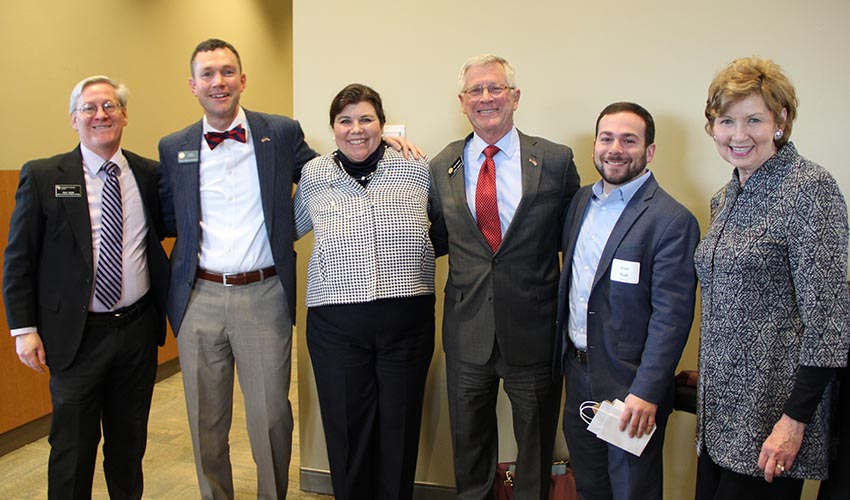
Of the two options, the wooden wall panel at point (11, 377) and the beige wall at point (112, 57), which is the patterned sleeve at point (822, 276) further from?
the beige wall at point (112, 57)

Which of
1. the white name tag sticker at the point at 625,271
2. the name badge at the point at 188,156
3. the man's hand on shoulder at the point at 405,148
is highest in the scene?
the man's hand on shoulder at the point at 405,148

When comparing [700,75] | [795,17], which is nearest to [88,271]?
[700,75]

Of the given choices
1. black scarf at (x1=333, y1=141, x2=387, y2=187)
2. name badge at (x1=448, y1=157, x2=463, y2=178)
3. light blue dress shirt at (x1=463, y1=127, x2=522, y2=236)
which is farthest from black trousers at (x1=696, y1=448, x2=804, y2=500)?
black scarf at (x1=333, y1=141, x2=387, y2=187)

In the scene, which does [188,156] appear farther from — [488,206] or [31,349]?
[488,206]

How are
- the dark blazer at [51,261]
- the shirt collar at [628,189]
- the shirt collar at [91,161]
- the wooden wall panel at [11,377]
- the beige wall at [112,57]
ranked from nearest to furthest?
the shirt collar at [628,189] → the dark blazer at [51,261] → the shirt collar at [91,161] → the wooden wall panel at [11,377] → the beige wall at [112,57]

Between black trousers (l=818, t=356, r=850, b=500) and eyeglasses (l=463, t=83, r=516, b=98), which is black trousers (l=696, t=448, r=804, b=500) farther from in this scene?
eyeglasses (l=463, t=83, r=516, b=98)

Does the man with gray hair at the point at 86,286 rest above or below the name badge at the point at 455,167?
below

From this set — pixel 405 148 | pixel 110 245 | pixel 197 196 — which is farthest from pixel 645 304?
pixel 110 245

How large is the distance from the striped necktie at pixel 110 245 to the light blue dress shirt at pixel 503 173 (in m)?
1.43

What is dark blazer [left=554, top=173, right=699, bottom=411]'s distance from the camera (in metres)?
1.73

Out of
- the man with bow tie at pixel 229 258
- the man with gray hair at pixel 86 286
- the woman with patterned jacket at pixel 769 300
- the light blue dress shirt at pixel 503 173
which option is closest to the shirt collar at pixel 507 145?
the light blue dress shirt at pixel 503 173

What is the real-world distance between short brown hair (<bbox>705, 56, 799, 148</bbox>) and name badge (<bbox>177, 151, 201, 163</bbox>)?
1.96m

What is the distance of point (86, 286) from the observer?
2.25 m

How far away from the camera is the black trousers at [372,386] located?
2.20 m
